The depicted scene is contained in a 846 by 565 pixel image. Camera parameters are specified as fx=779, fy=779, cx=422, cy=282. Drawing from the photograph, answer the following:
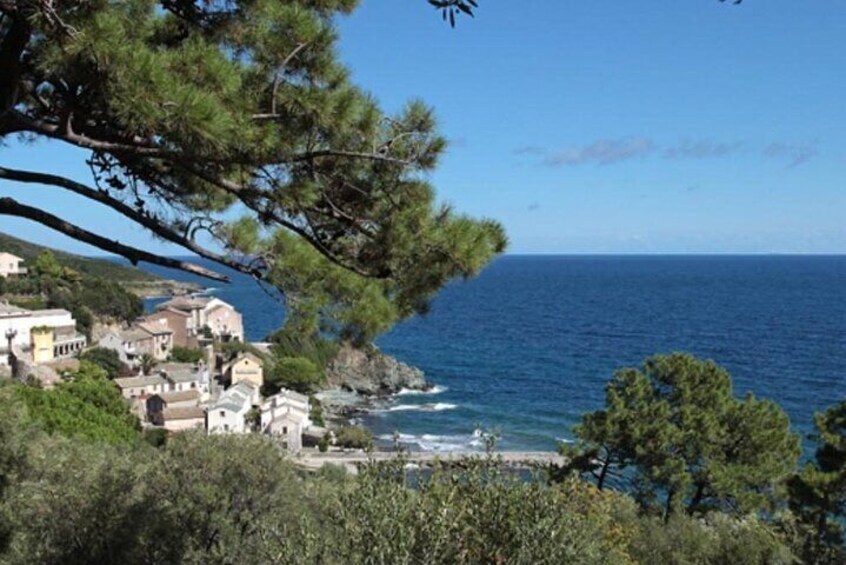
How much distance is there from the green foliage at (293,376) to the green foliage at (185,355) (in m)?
9.07

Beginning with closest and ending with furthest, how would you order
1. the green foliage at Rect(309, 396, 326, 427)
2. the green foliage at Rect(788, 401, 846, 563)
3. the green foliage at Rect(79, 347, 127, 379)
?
the green foliage at Rect(788, 401, 846, 563)
the green foliage at Rect(309, 396, 326, 427)
the green foliage at Rect(79, 347, 127, 379)

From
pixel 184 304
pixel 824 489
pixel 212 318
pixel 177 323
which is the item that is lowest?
pixel 212 318

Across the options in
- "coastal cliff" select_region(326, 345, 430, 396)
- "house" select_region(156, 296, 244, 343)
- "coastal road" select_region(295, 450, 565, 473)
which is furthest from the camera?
"house" select_region(156, 296, 244, 343)

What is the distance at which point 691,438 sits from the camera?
19.2 meters

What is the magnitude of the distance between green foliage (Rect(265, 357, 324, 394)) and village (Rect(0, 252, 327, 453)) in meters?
1.44

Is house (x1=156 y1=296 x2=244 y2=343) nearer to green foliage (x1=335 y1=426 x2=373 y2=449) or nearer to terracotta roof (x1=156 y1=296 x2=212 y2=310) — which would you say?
terracotta roof (x1=156 y1=296 x2=212 y2=310)

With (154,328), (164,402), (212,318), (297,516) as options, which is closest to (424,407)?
(164,402)

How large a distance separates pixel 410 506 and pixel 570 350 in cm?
6534

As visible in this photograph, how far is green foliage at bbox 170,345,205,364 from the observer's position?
62.1 m

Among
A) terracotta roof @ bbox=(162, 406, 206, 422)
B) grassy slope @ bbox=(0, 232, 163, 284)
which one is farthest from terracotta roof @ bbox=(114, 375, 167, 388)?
grassy slope @ bbox=(0, 232, 163, 284)

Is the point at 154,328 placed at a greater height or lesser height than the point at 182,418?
greater

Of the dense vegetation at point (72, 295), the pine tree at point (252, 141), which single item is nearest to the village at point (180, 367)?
the dense vegetation at point (72, 295)

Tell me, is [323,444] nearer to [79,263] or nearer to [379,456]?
[379,456]

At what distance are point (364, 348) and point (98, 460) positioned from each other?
1020 centimetres
